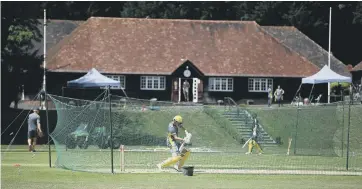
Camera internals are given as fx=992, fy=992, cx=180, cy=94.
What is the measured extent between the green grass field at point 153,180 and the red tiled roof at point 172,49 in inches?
1753

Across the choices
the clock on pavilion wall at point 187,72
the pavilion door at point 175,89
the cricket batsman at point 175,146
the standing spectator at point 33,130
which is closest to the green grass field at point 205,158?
the cricket batsman at point 175,146

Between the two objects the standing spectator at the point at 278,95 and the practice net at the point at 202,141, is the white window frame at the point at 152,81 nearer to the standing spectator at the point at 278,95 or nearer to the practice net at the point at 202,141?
the standing spectator at the point at 278,95

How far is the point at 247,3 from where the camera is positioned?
91500 millimetres

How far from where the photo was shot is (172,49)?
251 feet


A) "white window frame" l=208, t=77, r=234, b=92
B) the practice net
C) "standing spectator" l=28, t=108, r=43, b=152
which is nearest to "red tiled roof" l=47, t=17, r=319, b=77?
"white window frame" l=208, t=77, r=234, b=92

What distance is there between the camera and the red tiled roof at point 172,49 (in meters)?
74.4

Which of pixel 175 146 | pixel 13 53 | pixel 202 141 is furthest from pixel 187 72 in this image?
pixel 175 146

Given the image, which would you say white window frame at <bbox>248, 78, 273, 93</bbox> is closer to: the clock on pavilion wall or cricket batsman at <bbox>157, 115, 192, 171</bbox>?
the clock on pavilion wall

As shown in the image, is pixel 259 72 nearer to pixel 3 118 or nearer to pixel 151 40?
pixel 151 40

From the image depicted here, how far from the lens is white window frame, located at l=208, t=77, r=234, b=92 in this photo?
76.1 m

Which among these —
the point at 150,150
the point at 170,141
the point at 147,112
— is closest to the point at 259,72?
the point at 147,112

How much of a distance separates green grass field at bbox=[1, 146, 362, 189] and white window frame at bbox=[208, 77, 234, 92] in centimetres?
4654

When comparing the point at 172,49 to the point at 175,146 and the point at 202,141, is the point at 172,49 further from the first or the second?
the point at 175,146

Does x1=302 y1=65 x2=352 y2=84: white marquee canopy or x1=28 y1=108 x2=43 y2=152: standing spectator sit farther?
x1=302 y1=65 x2=352 y2=84: white marquee canopy
